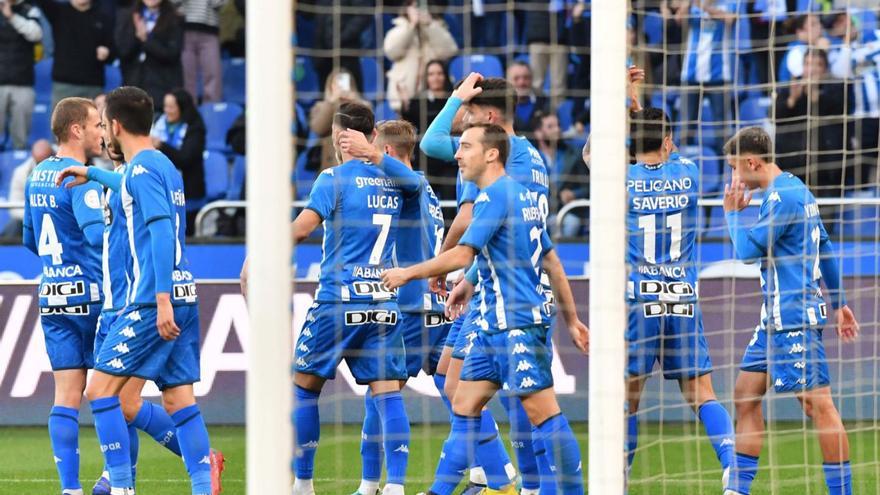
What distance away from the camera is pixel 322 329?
7785 millimetres

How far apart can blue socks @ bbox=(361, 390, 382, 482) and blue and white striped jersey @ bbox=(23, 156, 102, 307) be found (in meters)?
1.54

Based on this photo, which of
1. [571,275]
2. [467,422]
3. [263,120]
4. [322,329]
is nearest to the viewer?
[263,120]

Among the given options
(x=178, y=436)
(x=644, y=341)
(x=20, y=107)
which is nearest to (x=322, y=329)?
(x=178, y=436)

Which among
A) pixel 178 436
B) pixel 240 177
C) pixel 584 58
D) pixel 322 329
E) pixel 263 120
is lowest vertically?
pixel 178 436

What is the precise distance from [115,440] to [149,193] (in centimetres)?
120

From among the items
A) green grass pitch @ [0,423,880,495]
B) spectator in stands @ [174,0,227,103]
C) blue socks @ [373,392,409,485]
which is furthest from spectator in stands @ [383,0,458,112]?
blue socks @ [373,392,409,485]

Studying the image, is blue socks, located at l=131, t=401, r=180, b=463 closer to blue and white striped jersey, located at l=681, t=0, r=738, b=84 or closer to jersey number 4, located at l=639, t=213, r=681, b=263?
jersey number 4, located at l=639, t=213, r=681, b=263

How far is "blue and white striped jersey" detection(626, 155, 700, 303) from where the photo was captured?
8.06 meters

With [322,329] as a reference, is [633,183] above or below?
above

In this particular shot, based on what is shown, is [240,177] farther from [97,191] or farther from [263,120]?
[263,120]

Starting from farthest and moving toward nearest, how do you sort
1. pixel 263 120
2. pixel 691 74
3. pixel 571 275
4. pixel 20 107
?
pixel 20 107
pixel 691 74
pixel 571 275
pixel 263 120

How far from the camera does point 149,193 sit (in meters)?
6.97

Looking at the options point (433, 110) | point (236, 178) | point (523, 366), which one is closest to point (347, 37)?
point (236, 178)

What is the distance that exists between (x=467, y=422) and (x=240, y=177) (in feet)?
21.5
